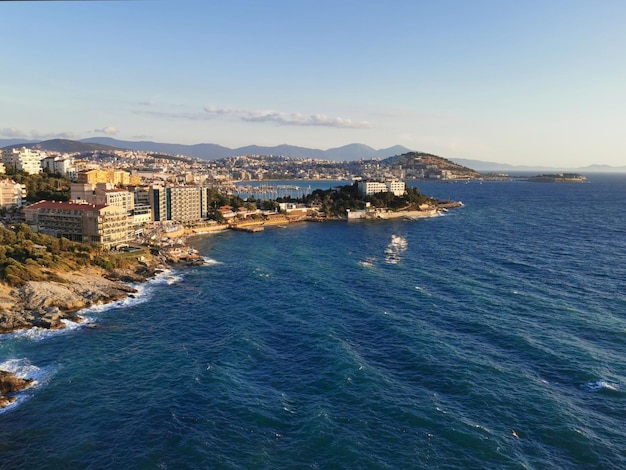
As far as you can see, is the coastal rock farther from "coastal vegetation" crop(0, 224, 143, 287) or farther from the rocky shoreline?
"coastal vegetation" crop(0, 224, 143, 287)

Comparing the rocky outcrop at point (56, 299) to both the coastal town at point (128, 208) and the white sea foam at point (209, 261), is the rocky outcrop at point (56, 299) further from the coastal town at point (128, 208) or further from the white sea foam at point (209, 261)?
the coastal town at point (128, 208)

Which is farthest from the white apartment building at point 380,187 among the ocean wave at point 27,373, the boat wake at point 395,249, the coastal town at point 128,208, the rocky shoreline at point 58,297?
the ocean wave at point 27,373

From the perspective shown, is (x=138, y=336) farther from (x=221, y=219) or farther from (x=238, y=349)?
(x=221, y=219)

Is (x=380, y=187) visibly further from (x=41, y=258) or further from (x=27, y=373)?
(x=27, y=373)

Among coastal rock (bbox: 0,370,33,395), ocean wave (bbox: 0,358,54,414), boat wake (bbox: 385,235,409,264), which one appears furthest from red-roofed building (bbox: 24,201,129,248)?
boat wake (bbox: 385,235,409,264)

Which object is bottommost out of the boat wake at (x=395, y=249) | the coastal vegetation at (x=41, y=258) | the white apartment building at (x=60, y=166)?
the boat wake at (x=395, y=249)

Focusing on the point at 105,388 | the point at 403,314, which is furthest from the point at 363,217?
the point at 105,388

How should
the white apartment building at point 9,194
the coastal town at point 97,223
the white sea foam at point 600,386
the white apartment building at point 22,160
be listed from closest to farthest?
the white sea foam at point 600,386
the coastal town at point 97,223
the white apartment building at point 9,194
the white apartment building at point 22,160
